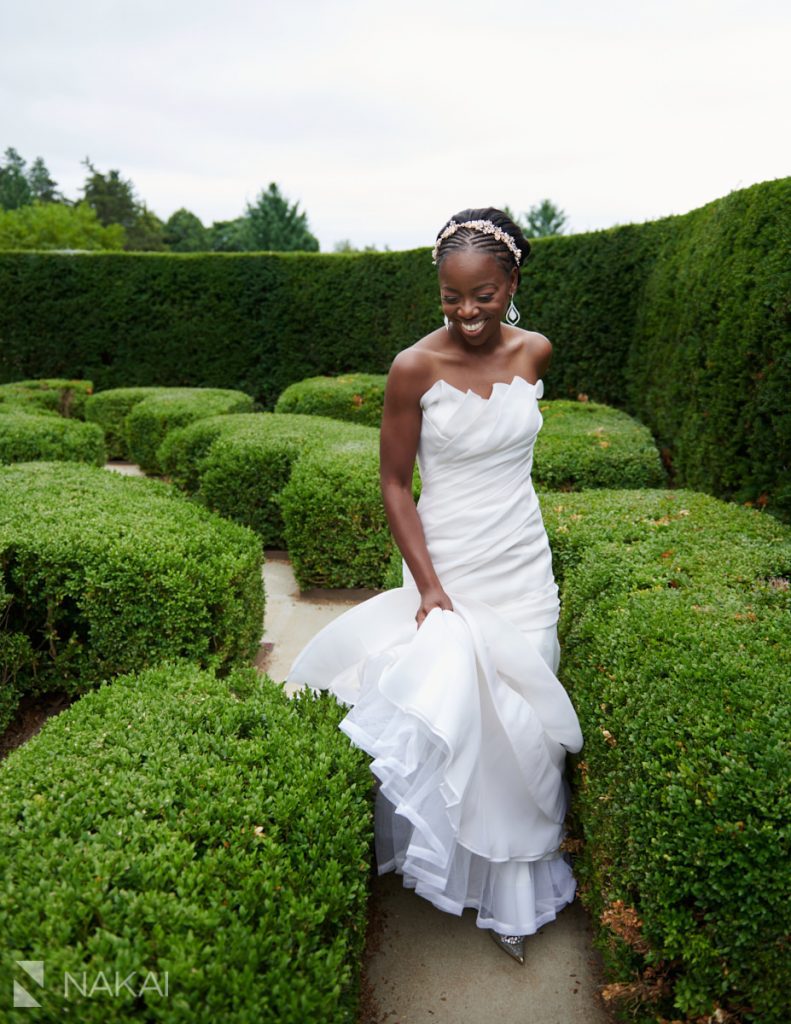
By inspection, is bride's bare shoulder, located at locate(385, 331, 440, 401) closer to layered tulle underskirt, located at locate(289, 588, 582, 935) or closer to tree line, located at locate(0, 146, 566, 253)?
layered tulle underskirt, located at locate(289, 588, 582, 935)

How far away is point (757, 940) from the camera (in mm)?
1829

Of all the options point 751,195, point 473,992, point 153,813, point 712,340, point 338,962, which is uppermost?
point 751,195

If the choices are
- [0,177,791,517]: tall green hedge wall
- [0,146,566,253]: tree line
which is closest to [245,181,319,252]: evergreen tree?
[0,146,566,253]: tree line

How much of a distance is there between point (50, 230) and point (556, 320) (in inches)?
1930

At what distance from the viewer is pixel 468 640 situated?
246 cm

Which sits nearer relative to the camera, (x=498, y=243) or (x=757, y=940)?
(x=757, y=940)

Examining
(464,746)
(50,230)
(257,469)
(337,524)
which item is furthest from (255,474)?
(50,230)

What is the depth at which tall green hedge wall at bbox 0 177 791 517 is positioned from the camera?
5.39 meters

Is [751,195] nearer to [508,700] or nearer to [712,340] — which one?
[712,340]

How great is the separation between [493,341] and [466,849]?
1941 millimetres

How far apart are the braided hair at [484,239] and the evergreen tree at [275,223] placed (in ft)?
157

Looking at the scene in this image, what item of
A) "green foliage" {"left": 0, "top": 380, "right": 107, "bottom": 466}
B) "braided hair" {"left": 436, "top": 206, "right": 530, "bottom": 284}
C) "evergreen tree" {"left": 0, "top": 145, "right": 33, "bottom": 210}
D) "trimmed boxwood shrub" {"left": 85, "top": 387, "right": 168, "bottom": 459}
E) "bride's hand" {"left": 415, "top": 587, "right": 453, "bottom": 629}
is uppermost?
"evergreen tree" {"left": 0, "top": 145, "right": 33, "bottom": 210}

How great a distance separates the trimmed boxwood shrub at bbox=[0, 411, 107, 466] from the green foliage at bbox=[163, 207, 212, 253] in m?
60.4

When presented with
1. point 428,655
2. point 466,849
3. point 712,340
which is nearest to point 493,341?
point 428,655
